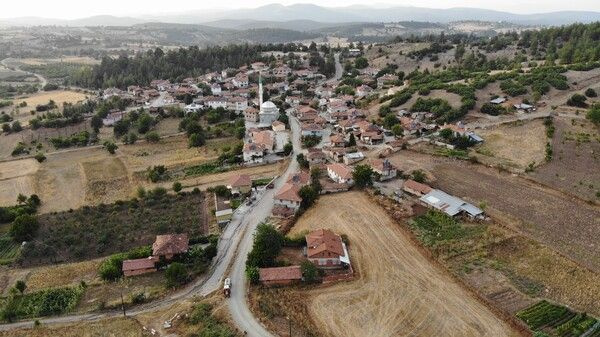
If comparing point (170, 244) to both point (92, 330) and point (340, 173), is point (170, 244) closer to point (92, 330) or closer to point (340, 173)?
point (92, 330)

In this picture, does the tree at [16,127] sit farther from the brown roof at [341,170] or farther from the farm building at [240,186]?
the brown roof at [341,170]

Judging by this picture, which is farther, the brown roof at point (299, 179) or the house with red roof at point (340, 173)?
the house with red roof at point (340, 173)

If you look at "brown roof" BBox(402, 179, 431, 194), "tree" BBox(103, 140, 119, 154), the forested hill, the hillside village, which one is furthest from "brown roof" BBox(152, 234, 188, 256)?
the forested hill

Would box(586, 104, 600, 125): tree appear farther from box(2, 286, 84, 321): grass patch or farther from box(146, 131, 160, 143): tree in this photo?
box(2, 286, 84, 321): grass patch

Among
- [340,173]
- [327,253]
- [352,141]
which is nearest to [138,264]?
[327,253]

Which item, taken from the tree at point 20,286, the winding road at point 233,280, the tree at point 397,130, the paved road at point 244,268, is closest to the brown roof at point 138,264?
the winding road at point 233,280
